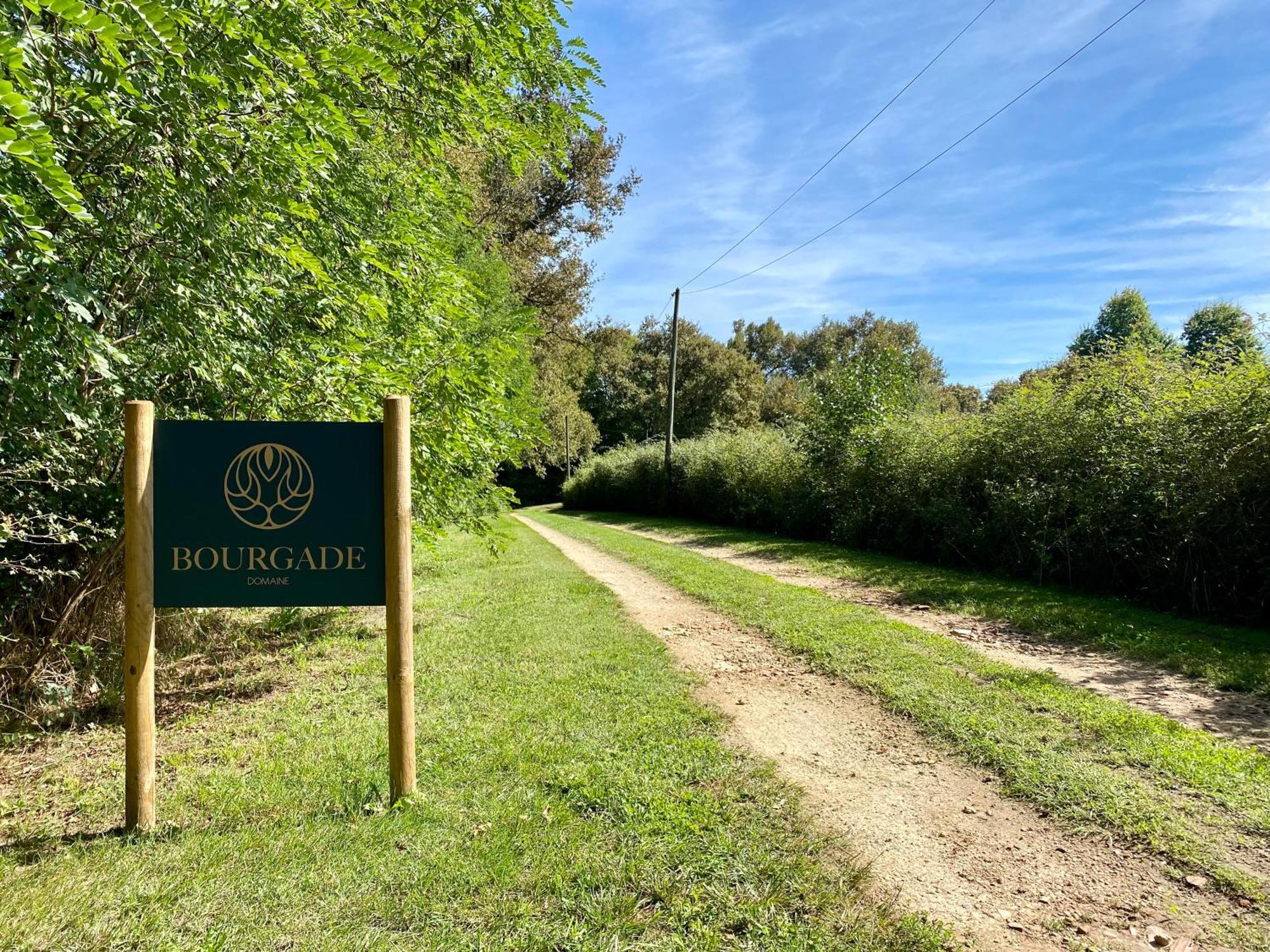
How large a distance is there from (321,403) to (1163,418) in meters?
9.74

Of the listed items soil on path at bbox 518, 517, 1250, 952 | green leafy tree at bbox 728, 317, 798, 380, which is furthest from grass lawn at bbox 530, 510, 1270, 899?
green leafy tree at bbox 728, 317, 798, 380

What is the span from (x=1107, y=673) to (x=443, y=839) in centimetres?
551

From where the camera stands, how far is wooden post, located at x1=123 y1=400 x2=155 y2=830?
301cm

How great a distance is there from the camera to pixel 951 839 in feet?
9.87

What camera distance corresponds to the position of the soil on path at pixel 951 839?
245 cm

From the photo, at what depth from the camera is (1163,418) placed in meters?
8.17

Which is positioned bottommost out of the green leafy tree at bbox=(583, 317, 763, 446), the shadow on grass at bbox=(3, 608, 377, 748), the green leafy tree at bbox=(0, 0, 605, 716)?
the shadow on grass at bbox=(3, 608, 377, 748)

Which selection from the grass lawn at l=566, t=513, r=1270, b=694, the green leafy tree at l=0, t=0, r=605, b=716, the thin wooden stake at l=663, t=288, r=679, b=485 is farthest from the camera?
the thin wooden stake at l=663, t=288, r=679, b=485

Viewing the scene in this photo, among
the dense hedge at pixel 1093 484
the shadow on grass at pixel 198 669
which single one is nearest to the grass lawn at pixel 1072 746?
the dense hedge at pixel 1093 484

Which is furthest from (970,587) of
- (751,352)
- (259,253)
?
(751,352)

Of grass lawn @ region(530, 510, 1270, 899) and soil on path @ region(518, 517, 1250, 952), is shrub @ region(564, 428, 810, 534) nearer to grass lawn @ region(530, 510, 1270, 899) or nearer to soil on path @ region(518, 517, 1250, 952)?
grass lawn @ region(530, 510, 1270, 899)

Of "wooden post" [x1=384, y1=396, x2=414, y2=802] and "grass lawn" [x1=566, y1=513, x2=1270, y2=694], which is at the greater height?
"wooden post" [x1=384, y1=396, x2=414, y2=802]

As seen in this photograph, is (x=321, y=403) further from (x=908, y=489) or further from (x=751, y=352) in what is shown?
(x=751, y=352)

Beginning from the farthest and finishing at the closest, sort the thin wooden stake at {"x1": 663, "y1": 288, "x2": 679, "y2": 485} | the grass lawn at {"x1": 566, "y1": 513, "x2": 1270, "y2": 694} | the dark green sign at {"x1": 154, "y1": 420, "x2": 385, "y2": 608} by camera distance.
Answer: the thin wooden stake at {"x1": 663, "y1": 288, "x2": 679, "y2": 485} < the grass lawn at {"x1": 566, "y1": 513, "x2": 1270, "y2": 694} < the dark green sign at {"x1": 154, "y1": 420, "x2": 385, "y2": 608}
